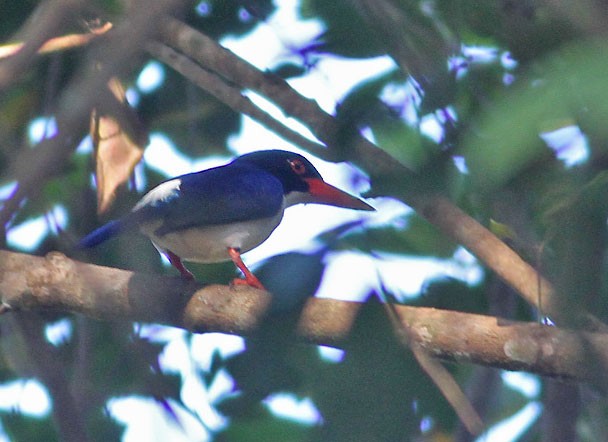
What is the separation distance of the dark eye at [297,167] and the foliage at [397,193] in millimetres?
1111

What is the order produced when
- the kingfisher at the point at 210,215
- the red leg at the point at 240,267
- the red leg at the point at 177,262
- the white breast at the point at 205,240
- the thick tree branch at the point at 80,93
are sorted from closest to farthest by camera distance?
the thick tree branch at the point at 80,93 → the red leg at the point at 240,267 → the kingfisher at the point at 210,215 → the white breast at the point at 205,240 → the red leg at the point at 177,262

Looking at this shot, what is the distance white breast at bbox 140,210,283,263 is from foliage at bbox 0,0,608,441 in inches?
4.9

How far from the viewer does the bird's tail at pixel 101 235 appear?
4332mm

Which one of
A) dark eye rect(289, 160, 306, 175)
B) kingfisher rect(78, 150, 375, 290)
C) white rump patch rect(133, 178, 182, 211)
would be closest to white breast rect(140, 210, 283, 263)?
kingfisher rect(78, 150, 375, 290)

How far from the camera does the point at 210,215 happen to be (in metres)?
4.98

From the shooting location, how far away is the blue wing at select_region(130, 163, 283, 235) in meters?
4.80

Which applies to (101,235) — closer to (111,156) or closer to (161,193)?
(111,156)

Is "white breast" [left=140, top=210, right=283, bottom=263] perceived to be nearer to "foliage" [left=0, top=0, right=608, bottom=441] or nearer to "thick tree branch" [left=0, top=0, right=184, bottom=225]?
"foliage" [left=0, top=0, right=608, bottom=441]

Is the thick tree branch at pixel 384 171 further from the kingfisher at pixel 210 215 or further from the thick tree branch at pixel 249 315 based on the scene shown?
the kingfisher at pixel 210 215

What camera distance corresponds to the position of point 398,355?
2.42m

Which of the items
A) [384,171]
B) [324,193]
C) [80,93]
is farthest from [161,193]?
[80,93]

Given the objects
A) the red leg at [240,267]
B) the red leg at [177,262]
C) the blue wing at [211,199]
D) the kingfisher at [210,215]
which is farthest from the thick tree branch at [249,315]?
the red leg at [177,262]

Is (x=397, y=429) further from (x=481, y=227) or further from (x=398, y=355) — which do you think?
(x=481, y=227)

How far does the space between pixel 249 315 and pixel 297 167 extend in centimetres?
268
